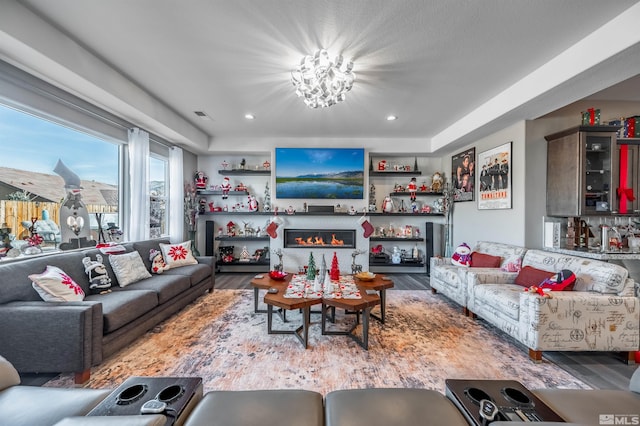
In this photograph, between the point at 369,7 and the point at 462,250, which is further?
the point at 462,250

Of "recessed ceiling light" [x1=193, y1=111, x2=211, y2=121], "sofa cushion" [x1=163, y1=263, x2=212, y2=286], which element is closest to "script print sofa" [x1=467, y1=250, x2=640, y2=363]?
"sofa cushion" [x1=163, y1=263, x2=212, y2=286]

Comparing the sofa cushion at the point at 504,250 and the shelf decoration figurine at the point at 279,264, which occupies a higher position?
the sofa cushion at the point at 504,250

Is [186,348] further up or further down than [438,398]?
further down

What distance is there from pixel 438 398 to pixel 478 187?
405 cm

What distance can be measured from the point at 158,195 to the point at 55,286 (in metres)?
2.80

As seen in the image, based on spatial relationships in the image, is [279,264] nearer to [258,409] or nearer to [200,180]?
[200,180]

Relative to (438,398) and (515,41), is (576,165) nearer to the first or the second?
(515,41)

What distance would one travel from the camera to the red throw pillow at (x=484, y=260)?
3503mm

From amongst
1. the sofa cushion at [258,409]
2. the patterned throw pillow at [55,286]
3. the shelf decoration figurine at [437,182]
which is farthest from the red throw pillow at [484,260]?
the patterned throw pillow at [55,286]

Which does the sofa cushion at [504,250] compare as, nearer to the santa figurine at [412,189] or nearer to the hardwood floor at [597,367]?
the hardwood floor at [597,367]

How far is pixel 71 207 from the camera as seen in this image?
3031mm

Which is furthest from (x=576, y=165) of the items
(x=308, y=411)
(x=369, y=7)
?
(x=308, y=411)

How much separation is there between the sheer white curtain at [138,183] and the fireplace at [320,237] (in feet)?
8.11

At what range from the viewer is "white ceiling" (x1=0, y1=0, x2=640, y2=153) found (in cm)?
186
